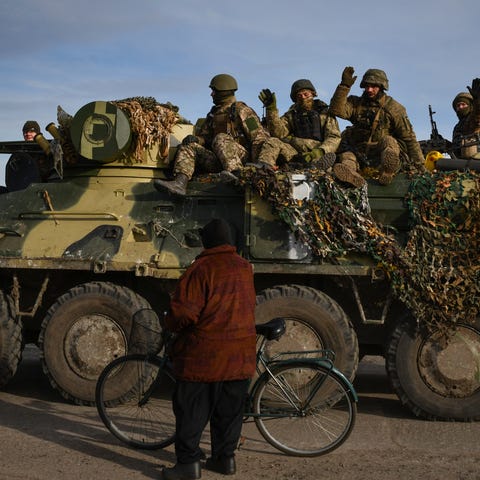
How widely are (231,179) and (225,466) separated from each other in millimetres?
3352

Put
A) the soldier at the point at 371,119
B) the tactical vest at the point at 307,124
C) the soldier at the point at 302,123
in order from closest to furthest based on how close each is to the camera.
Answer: the soldier at the point at 302,123, the soldier at the point at 371,119, the tactical vest at the point at 307,124

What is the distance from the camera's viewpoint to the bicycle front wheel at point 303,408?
222 inches

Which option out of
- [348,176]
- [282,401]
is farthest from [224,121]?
[282,401]

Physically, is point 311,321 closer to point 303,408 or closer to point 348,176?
point 348,176

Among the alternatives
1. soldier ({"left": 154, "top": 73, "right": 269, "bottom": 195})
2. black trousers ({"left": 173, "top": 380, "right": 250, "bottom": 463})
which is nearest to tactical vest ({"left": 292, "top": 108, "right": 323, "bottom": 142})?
soldier ({"left": 154, "top": 73, "right": 269, "bottom": 195})

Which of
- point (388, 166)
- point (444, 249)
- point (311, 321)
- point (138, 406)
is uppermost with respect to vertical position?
point (388, 166)

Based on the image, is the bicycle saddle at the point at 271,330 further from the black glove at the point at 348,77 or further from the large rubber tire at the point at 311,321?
the black glove at the point at 348,77

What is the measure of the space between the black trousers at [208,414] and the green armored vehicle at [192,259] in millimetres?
1367

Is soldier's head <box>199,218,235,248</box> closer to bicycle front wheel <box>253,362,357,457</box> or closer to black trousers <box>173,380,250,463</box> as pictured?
black trousers <box>173,380,250,463</box>

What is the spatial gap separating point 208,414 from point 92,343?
262 centimetres

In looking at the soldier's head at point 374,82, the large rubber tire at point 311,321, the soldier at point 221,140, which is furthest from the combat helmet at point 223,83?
the large rubber tire at point 311,321

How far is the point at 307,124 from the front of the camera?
9344 millimetres

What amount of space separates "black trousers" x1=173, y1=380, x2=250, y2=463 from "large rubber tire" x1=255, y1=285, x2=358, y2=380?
1.97 metres

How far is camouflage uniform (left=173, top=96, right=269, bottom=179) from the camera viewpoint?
8.56m
